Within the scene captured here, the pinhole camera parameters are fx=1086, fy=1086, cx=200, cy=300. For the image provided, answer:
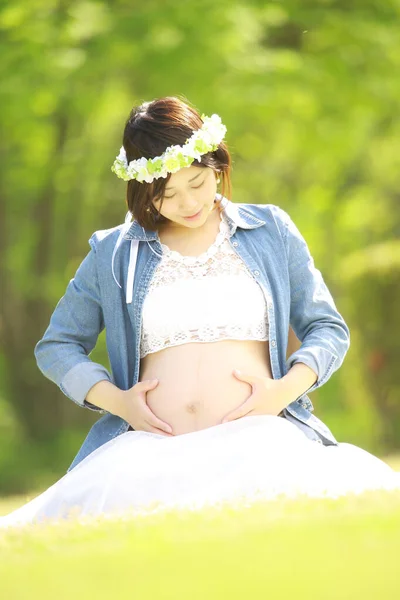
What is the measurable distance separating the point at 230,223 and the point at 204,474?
3.71 ft

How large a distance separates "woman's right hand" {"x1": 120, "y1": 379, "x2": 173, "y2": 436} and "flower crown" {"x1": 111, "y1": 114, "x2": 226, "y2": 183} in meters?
0.77

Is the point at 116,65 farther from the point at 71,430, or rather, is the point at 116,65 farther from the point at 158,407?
the point at 158,407

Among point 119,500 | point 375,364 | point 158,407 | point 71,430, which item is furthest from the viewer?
point 71,430

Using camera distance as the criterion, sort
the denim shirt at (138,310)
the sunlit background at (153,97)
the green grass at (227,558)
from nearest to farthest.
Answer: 1. the green grass at (227,558)
2. the denim shirt at (138,310)
3. the sunlit background at (153,97)

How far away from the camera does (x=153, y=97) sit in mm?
10906

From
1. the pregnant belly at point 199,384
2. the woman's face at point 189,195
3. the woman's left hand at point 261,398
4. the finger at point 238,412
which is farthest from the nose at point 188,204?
the finger at point 238,412

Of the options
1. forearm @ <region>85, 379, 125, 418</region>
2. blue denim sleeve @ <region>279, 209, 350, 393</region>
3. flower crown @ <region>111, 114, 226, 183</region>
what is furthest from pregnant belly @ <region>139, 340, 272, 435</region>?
flower crown @ <region>111, 114, 226, 183</region>

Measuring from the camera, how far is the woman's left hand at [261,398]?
12.8 ft

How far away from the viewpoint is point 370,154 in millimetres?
17297

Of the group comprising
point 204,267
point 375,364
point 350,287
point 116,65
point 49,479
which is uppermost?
point 116,65

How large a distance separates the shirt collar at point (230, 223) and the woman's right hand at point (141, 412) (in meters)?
0.62

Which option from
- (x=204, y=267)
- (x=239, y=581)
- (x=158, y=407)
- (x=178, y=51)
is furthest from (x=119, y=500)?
(x=178, y=51)

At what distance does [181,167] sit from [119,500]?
48.8 inches

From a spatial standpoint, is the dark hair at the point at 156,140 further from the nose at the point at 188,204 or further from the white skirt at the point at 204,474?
the white skirt at the point at 204,474
